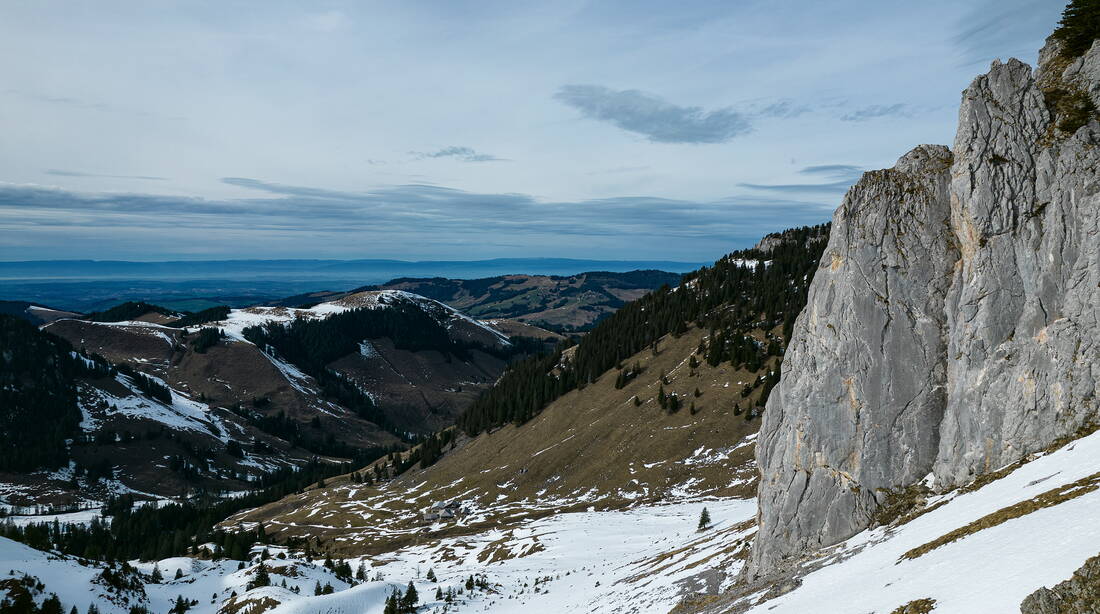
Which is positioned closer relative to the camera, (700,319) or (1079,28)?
(1079,28)

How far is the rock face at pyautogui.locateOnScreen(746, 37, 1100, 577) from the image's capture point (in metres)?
27.1

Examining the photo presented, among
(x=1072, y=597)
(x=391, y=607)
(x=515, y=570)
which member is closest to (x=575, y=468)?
(x=515, y=570)

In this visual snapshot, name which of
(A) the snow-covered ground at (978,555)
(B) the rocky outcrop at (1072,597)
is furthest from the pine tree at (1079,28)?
(B) the rocky outcrop at (1072,597)

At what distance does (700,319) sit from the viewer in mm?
163750

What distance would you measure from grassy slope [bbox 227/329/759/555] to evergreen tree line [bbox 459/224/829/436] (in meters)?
6.36

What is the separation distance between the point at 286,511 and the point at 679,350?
11360 cm

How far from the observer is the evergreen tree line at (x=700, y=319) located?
14425 cm

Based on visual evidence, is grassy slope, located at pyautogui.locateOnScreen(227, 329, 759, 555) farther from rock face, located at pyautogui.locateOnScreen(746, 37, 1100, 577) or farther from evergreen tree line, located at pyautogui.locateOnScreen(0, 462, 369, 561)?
rock face, located at pyautogui.locateOnScreen(746, 37, 1100, 577)

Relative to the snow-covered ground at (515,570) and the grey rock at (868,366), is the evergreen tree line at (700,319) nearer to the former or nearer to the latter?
the snow-covered ground at (515,570)

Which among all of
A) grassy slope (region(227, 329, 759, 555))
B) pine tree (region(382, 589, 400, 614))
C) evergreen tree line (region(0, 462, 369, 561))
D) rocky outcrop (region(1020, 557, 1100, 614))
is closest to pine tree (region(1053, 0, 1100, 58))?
rocky outcrop (region(1020, 557, 1100, 614))

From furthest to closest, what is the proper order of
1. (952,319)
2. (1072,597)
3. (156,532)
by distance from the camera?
(156,532) < (952,319) < (1072,597)

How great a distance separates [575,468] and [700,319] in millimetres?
64409

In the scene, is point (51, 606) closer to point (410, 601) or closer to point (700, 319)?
point (410, 601)

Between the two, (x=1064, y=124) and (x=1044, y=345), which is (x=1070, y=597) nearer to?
(x=1044, y=345)
